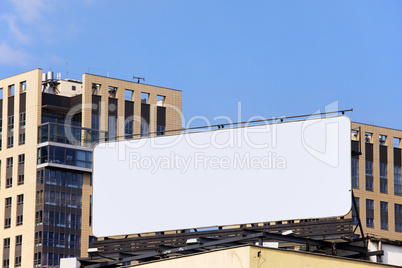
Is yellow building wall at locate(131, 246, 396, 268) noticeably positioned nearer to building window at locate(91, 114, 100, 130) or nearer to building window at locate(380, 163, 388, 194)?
building window at locate(91, 114, 100, 130)

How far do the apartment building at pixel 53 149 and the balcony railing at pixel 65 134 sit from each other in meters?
0.11

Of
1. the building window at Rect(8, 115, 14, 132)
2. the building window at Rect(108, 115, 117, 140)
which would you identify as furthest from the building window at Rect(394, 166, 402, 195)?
the building window at Rect(8, 115, 14, 132)

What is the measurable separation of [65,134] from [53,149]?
6.80 ft

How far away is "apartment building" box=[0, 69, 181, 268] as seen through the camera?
3745 inches

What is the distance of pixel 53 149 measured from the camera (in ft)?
320

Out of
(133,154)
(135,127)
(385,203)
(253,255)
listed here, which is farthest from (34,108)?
(253,255)

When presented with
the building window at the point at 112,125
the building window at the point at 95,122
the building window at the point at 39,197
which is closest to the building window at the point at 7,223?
the building window at the point at 39,197

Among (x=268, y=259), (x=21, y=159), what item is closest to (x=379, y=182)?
(x=21, y=159)

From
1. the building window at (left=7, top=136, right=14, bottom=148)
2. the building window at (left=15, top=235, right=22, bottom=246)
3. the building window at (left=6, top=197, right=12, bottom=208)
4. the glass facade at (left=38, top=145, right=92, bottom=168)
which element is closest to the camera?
the building window at (left=15, top=235, right=22, bottom=246)

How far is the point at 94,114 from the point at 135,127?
5.20 metres

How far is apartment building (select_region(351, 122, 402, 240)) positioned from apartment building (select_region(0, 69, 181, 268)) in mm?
25346

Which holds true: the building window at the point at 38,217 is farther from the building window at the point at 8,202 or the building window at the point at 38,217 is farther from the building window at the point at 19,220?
the building window at the point at 8,202

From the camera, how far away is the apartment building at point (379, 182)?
110625 mm

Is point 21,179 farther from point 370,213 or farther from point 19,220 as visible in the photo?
point 370,213
